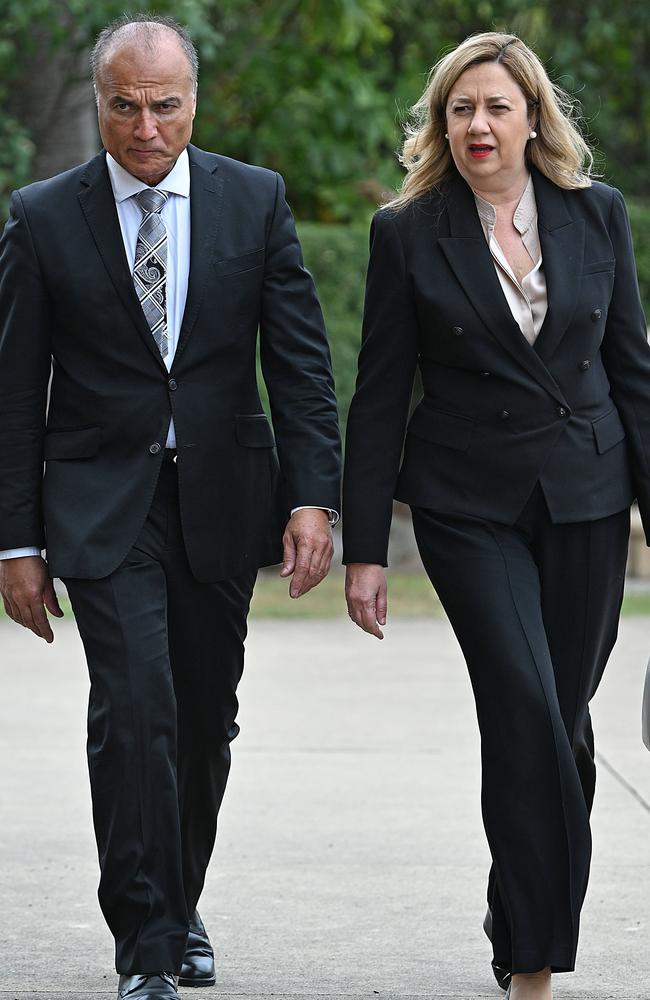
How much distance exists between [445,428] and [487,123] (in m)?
0.64

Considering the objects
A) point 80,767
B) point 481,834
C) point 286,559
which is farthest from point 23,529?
point 80,767

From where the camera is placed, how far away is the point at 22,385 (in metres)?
3.63

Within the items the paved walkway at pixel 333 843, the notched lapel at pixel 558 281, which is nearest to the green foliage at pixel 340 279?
the paved walkway at pixel 333 843

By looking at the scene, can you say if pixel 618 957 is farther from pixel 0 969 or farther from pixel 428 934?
pixel 0 969

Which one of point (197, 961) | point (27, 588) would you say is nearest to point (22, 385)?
point (27, 588)

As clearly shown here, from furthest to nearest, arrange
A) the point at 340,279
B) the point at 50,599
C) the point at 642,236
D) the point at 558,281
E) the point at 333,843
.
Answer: the point at 642,236 → the point at 340,279 → the point at 333,843 → the point at 50,599 → the point at 558,281

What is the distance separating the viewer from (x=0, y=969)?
12.8 ft

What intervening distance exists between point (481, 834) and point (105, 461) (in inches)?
83.8

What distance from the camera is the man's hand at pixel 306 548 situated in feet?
12.1

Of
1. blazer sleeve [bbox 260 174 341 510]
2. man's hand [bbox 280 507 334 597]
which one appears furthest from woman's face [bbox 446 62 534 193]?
man's hand [bbox 280 507 334 597]

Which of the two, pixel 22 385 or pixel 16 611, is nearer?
pixel 22 385

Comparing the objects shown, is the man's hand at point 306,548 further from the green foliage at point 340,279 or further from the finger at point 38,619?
the green foliage at point 340,279

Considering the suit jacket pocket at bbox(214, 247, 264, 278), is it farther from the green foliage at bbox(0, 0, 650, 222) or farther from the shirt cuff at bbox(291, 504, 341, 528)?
the green foliage at bbox(0, 0, 650, 222)

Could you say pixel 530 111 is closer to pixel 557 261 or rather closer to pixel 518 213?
pixel 518 213
